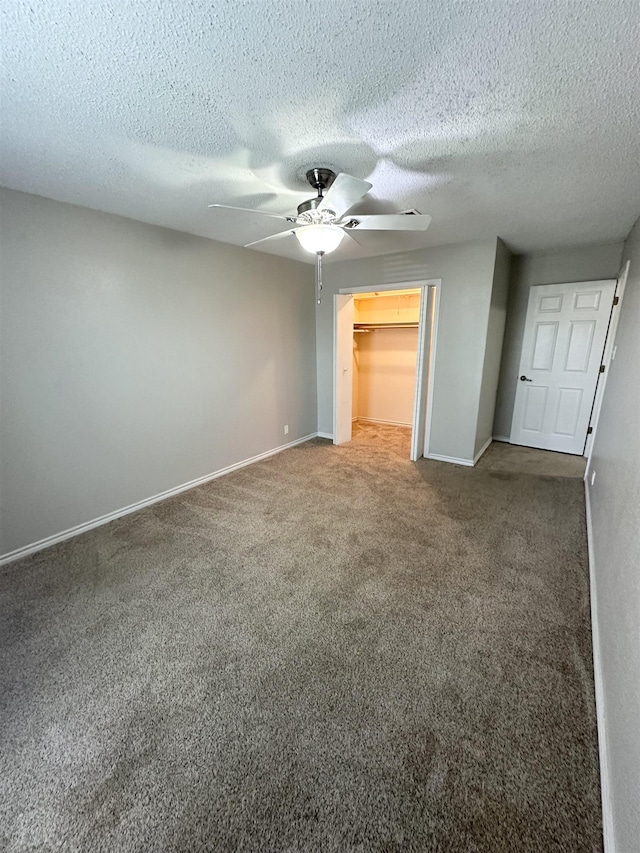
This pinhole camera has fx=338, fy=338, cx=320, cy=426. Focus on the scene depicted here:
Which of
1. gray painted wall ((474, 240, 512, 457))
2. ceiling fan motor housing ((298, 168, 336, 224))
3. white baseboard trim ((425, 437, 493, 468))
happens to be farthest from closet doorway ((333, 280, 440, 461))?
ceiling fan motor housing ((298, 168, 336, 224))

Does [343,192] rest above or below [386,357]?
above

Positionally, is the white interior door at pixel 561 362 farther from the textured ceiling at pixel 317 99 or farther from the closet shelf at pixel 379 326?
the textured ceiling at pixel 317 99

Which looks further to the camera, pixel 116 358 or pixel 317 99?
pixel 116 358

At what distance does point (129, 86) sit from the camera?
4.13 feet

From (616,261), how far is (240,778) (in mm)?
5173

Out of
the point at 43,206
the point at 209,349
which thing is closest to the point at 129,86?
the point at 43,206

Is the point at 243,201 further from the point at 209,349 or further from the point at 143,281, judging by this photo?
the point at 209,349

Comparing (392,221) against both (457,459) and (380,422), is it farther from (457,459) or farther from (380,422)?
(380,422)

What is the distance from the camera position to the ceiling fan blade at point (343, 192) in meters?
1.50

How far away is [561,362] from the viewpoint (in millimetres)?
4078

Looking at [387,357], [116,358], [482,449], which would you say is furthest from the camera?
[387,357]

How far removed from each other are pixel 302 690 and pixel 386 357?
15.2 ft

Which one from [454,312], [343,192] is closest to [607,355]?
[454,312]

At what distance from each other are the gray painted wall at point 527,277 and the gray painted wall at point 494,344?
0.53 ft
